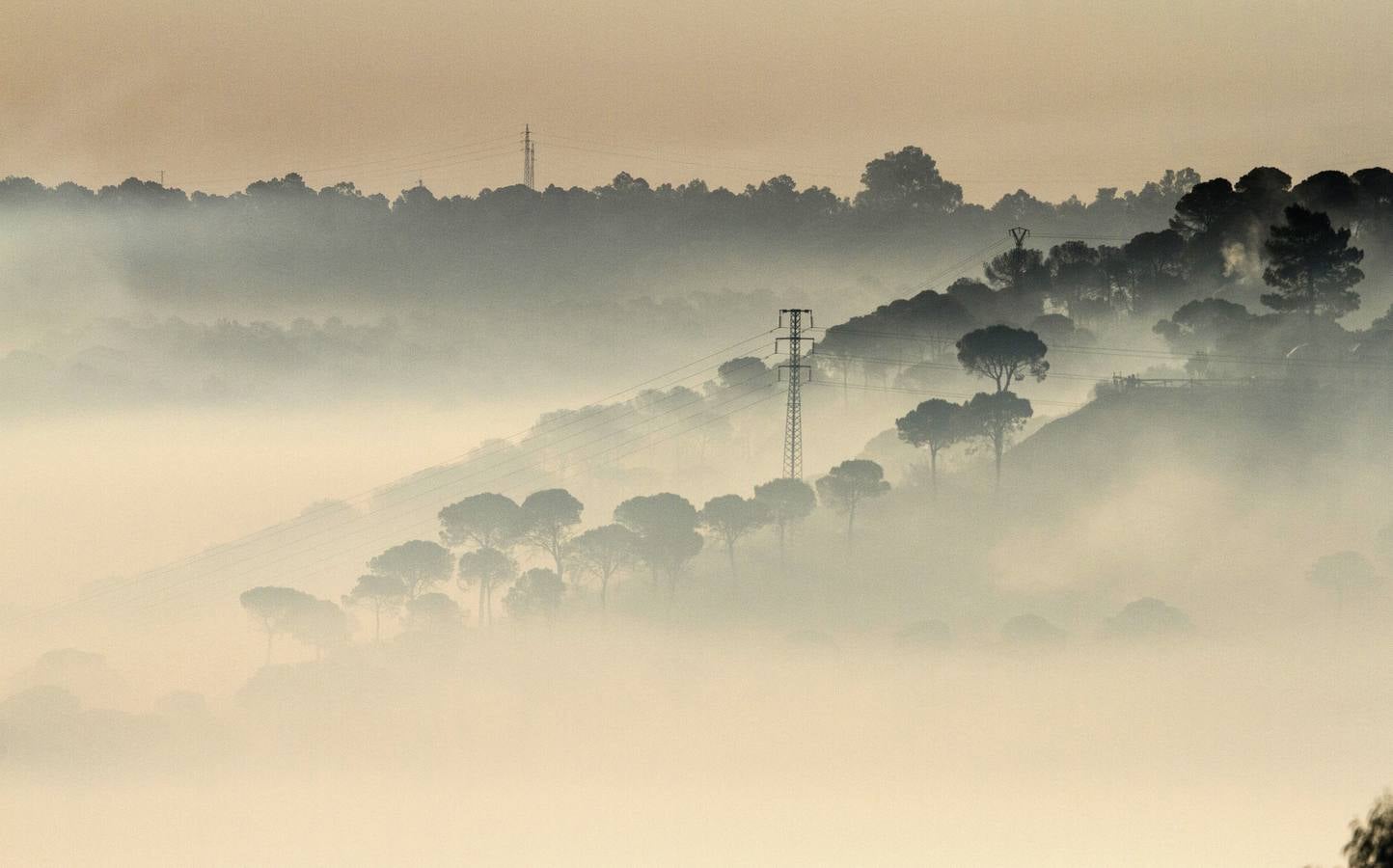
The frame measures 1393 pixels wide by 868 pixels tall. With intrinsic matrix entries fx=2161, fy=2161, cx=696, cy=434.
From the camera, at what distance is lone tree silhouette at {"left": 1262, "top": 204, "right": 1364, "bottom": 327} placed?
185250 millimetres

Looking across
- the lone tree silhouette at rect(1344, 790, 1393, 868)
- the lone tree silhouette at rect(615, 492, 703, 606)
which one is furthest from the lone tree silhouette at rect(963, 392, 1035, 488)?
the lone tree silhouette at rect(1344, 790, 1393, 868)

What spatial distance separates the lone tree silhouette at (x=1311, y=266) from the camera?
185m

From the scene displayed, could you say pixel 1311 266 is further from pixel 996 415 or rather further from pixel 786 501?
pixel 786 501

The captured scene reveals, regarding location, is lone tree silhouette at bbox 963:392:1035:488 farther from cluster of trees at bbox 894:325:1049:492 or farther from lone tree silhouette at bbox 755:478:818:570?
lone tree silhouette at bbox 755:478:818:570

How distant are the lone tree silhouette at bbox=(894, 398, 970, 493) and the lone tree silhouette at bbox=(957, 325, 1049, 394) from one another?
10.3 m

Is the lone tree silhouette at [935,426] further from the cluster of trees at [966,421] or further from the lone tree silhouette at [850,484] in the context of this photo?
the lone tree silhouette at [850,484]

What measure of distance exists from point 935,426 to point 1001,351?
1433 centimetres

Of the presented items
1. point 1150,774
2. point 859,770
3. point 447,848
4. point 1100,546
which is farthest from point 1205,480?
point 447,848

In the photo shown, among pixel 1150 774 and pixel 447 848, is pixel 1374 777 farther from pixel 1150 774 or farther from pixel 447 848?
pixel 447 848

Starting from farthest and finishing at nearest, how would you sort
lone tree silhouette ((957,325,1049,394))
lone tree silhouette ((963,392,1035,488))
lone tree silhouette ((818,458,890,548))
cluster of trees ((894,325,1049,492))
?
1. lone tree silhouette ((957,325,1049,394))
2. cluster of trees ((894,325,1049,492))
3. lone tree silhouette ((963,392,1035,488))
4. lone tree silhouette ((818,458,890,548))

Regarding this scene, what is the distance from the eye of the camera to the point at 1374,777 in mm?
166250

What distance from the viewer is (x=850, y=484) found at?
184m

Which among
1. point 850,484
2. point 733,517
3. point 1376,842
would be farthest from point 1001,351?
point 1376,842

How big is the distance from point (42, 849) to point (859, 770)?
71412 millimetres
